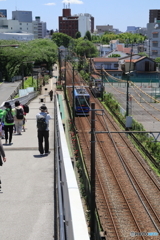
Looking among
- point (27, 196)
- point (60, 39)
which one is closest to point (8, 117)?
point (27, 196)

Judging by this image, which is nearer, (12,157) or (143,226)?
(12,157)

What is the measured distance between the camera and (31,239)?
15.4 ft

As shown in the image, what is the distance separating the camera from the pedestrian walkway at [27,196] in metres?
4.92

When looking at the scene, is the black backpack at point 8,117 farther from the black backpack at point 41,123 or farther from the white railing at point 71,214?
the white railing at point 71,214

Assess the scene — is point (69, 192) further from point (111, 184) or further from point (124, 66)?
point (124, 66)

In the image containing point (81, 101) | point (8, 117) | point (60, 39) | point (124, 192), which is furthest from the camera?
point (60, 39)

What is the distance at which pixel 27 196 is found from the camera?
6121 millimetres

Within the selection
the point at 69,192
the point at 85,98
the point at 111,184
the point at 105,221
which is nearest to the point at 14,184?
the point at 69,192

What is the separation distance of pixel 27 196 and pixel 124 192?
1091 cm

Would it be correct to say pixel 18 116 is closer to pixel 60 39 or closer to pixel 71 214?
pixel 71 214

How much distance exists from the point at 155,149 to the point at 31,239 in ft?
64.1

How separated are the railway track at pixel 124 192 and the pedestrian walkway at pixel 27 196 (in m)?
2.53

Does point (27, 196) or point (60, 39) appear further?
point (60, 39)

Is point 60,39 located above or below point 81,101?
above
